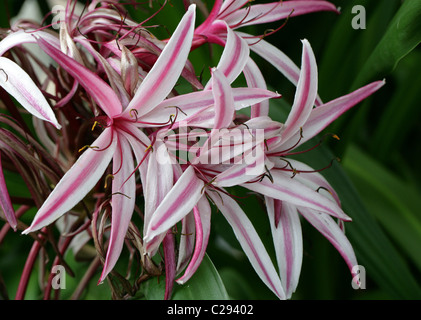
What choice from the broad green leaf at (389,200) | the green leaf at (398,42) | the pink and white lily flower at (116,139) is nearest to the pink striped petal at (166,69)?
the pink and white lily flower at (116,139)

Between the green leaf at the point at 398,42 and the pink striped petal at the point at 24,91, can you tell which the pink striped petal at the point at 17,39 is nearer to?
the pink striped petal at the point at 24,91

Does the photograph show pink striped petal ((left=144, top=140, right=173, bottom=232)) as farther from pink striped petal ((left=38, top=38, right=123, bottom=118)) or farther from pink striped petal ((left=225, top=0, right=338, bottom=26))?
pink striped petal ((left=225, top=0, right=338, bottom=26))

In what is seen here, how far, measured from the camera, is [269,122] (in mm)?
358

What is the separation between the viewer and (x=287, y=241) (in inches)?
16.1

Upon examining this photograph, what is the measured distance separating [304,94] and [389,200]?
406mm

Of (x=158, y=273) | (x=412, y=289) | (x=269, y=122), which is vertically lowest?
(x=412, y=289)

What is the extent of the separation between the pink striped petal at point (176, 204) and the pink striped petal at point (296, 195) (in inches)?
2.1

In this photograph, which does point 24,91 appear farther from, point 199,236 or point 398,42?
point 398,42

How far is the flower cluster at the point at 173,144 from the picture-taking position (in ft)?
1.09

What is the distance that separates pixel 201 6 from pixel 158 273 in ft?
1.05

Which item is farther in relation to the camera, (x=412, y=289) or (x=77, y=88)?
(x=412, y=289)
